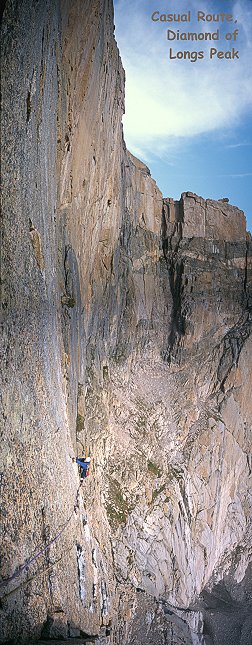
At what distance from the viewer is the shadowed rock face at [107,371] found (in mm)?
10359

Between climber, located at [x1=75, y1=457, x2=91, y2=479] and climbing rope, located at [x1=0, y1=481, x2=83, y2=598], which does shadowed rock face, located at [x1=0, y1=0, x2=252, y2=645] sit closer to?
climbing rope, located at [x1=0, y1=481, x2=83, y2=598]

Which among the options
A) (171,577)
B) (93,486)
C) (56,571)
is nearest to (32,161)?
(56,571)

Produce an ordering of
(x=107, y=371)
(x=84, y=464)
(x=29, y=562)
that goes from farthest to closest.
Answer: (x=107, y=371) < (x=84, y=464) < (x=29, y=562)

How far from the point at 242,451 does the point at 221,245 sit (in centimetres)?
1743

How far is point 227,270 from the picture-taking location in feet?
126

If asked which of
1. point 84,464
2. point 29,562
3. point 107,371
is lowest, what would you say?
point 84,464

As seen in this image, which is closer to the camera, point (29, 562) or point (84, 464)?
point (29, 562)

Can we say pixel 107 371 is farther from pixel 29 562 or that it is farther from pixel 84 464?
pixel 29 562

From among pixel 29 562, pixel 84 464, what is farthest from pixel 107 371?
pixel 29 562

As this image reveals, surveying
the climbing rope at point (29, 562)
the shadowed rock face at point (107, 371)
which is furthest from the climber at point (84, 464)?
the climbing rope at point (29, 562)

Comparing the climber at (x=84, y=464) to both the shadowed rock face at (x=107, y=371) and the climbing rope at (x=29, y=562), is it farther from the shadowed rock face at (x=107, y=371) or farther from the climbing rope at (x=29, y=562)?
the climbing rope at (x=29, y=562)

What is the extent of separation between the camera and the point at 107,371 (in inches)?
1163

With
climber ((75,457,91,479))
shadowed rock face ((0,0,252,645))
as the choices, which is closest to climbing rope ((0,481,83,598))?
shadowed rock face ((0,0,252,645))

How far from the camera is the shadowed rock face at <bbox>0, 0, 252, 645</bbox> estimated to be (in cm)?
1036
